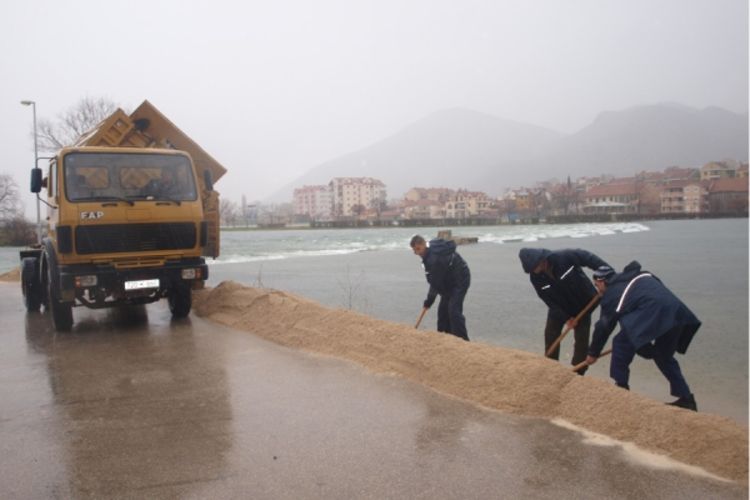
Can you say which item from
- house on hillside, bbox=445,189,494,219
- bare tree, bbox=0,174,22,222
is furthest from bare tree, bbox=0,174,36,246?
house on hillside, bbox=445,189,494,219

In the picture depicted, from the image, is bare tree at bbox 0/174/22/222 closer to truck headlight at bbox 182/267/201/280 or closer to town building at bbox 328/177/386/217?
truck headlight at bbox 182/267/201/280

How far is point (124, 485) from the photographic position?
345cm

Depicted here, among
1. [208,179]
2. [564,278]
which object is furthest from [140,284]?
[564,278]

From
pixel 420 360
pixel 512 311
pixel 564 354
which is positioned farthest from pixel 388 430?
pixel 512 311

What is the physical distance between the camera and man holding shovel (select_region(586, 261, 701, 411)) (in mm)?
4605

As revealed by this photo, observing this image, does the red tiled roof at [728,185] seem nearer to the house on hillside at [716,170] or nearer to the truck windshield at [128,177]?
the house on hillside at [716,170]

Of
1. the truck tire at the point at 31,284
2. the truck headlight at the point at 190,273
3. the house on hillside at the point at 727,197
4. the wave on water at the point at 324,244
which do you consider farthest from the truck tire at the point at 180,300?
the house on hillside at the point at 727,197

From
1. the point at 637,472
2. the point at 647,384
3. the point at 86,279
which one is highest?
the point at 86,279

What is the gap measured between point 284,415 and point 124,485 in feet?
4.59

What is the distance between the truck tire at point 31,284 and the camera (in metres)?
10.5

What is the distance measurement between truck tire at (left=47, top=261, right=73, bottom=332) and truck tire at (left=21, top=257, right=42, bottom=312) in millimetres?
2382

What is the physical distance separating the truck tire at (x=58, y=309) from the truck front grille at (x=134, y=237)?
863 mm

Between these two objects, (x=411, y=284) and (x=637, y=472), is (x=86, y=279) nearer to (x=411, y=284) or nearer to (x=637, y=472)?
(x=637, y=472)

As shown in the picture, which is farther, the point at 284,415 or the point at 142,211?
the point at 142,211
